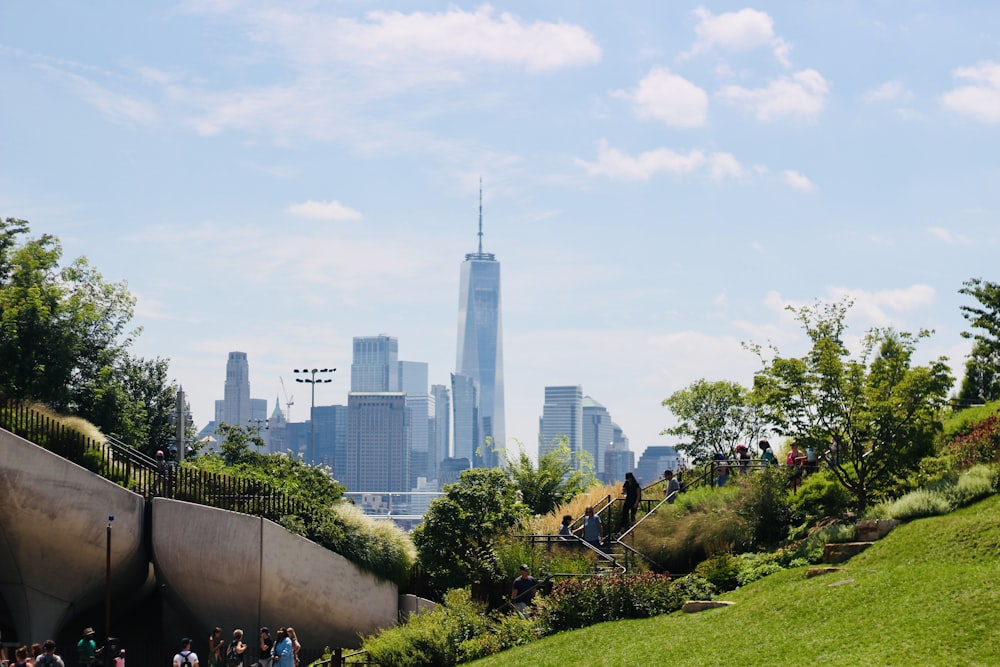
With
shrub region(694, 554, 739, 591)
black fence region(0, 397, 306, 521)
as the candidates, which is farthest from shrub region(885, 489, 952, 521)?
black fence region(0, 397, 306, 521)

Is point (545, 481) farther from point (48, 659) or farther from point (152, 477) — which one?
point (48, 659)

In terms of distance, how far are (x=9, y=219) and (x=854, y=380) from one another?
106 feet

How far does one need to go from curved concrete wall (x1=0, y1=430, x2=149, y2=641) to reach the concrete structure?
3 cm

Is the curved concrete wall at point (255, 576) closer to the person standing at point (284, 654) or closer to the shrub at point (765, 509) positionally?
the person standing at point (284, 654)

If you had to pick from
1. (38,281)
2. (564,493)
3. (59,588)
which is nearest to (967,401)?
(564,493)

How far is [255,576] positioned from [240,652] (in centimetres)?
501

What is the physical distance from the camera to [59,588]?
2988cm

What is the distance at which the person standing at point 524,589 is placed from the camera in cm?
2581

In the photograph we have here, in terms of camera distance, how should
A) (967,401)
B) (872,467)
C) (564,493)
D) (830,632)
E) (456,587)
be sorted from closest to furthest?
(830,632), (872,467), (456,587), (564,493), (967,401)

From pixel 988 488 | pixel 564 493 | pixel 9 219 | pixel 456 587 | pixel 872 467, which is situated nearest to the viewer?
pixel 988 488

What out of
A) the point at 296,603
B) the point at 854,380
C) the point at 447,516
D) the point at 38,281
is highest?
the point at 38,281

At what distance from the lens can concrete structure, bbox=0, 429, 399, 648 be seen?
29203 mm

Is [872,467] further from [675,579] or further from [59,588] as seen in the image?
[59,588]

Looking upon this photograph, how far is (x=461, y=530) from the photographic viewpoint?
30.1 meters
